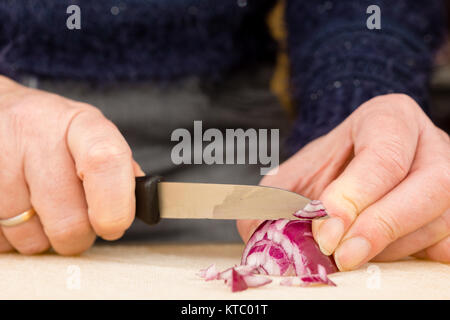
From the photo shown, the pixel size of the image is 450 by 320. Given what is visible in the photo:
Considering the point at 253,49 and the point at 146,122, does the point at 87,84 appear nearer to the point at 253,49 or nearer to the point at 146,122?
the point at 146,122

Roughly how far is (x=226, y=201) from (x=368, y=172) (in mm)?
226

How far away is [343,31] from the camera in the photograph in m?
1.28

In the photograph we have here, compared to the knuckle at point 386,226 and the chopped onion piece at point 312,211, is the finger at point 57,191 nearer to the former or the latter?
the chopped onion piece at point 312,211

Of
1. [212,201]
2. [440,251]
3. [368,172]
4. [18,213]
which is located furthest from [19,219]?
[440,251]

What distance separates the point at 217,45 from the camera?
1.37 m

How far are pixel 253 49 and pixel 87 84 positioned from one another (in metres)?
0.44

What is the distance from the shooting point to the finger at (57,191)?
0.93m

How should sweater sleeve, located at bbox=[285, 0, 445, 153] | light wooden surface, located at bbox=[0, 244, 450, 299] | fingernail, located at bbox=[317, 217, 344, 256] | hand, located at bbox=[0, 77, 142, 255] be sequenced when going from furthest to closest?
sweater sleeve, located at bbox=[285, 0, 445, 153] < hand, located at bbox=[0, 77, 142, 255] < fingernail, located at bbox=[317, 217, 344, 256] < light wooden surface, located at bbox=[0, 244, 450, 299]

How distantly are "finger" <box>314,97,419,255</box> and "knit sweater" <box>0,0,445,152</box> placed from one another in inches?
11.7

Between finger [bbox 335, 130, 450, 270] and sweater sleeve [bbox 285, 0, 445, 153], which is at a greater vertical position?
sweater sleeve [bbox 285, 0, 445, 153]

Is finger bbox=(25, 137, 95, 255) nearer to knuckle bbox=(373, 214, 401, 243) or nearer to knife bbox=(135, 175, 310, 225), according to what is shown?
knife bbox=(135, 175, 310, 225)

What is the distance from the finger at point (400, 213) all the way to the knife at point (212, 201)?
97 mm

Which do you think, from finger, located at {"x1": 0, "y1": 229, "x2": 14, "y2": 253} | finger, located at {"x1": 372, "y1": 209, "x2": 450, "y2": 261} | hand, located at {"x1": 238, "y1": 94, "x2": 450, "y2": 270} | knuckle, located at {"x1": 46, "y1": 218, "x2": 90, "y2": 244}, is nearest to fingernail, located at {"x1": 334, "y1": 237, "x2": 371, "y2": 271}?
hand, located at {"x1": 238, "y1": 94, "x2": 450, "y2": 270}

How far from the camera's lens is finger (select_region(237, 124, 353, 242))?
986 millimetres
